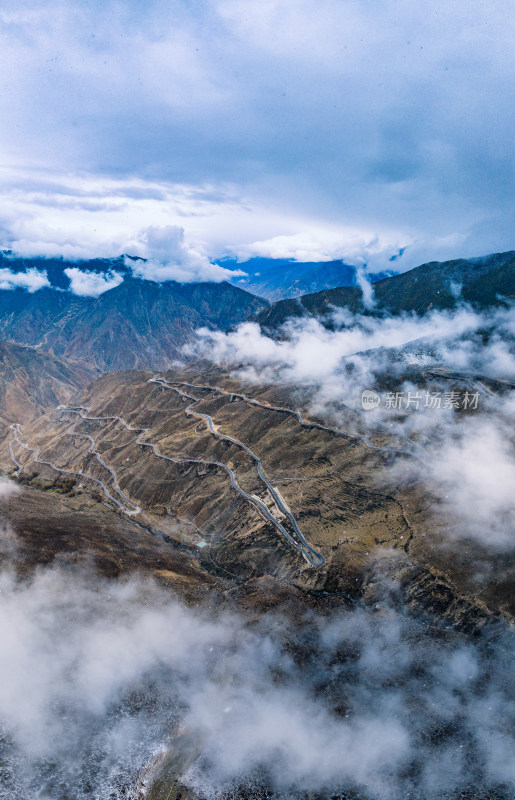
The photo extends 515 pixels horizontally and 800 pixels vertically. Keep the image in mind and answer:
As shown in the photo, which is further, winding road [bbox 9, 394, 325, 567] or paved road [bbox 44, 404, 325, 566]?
winding road [bbox 9, 394, 325, 567]

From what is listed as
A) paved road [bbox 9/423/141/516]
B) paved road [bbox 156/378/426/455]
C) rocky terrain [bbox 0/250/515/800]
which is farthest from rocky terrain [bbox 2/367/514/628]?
paved road [bbox 156/378/426/455]

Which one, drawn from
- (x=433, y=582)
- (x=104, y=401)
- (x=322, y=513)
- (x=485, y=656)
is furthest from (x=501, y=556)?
(x=104, y=401)

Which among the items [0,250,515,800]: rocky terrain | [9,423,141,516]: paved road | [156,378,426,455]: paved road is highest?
[156,378,426,455]: paved road

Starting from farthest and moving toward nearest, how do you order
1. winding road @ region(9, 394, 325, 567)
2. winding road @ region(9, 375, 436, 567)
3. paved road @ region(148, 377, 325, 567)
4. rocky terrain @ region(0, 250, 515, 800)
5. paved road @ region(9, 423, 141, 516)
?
paved road @ region(9, 423, 141, 516) < winding road @ region(9, 375, 436, 567) < winding road @ region(9, 394, 325, 567) < paved road @ region(148, 377, 325, 567) < rocky terrain @ region(0, 250, 515, 800)

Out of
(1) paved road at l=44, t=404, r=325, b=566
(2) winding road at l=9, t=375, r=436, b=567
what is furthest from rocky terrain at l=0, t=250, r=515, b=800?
(2) winding road at l=9, t=375, r=436, b=567

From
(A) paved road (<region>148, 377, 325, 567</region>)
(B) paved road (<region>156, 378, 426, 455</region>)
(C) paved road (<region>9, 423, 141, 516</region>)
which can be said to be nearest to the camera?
(A) paved road (<region>148, 377, 325, 567</region>)

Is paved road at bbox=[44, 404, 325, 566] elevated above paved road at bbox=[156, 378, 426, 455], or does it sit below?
below

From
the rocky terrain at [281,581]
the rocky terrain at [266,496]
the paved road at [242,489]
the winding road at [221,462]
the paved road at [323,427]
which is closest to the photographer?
the rocky terrain at [281,581]

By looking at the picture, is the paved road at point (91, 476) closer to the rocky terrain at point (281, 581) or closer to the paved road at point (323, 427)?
the rocky terrain at point (281, 581)

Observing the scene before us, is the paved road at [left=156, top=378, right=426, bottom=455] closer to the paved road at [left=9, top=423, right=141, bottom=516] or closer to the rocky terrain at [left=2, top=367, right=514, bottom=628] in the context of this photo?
the rocky terrain at [left=2, top=367, right=514, bottom=628]

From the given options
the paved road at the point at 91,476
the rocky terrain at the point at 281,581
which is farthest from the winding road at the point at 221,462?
the rocky terrain at the point at 281,581

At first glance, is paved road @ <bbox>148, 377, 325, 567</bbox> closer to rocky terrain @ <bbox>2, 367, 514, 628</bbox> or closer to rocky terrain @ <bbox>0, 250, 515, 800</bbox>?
rocky terrain @ <bbox>0, 250, 515, 800</bbox>
